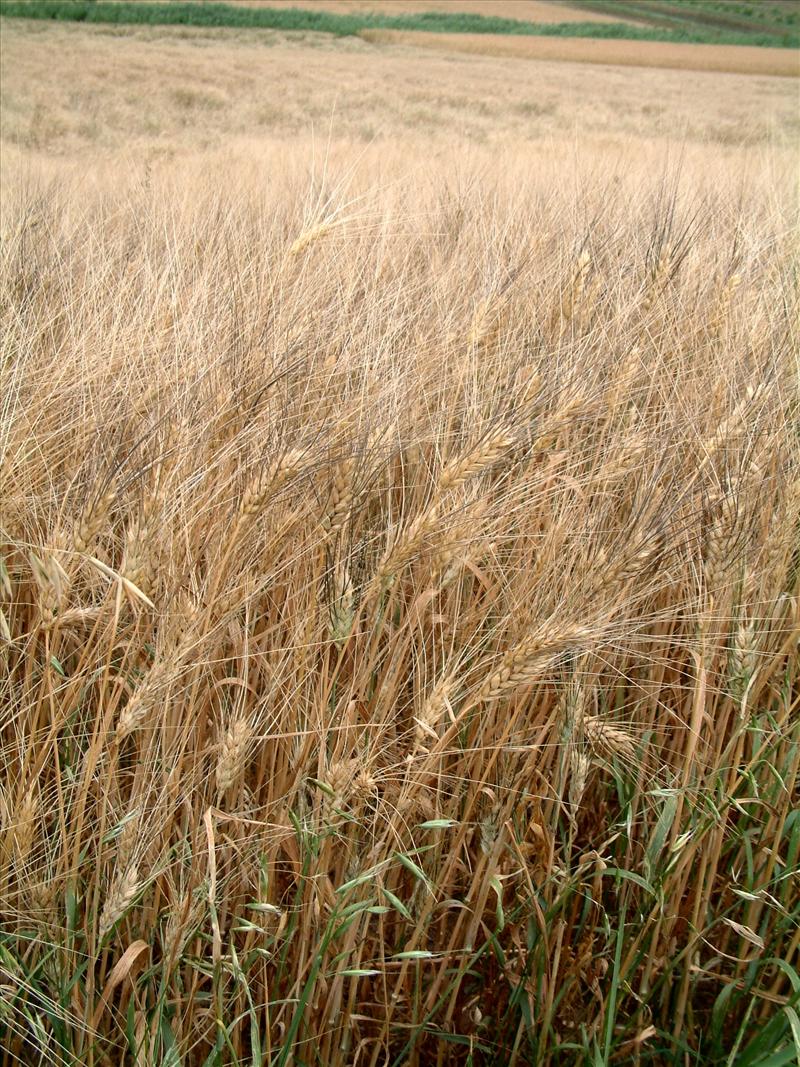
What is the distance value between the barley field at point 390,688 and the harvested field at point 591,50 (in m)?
20.5

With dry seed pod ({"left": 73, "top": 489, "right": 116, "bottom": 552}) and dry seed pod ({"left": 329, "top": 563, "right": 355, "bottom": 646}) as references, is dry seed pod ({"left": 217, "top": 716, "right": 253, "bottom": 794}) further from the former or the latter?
dry seed pod ({"left": 73, "top": 489, "right": 116, "bottom": 552})

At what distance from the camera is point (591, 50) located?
21.2 meters

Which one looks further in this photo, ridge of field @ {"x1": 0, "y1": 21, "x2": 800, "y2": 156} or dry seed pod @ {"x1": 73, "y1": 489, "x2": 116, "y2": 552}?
ridge of field @ {"x1": 0, "y1": 21, "x2": 800, "y2": 156}

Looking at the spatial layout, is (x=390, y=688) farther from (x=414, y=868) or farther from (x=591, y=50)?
(x=591, y=50)

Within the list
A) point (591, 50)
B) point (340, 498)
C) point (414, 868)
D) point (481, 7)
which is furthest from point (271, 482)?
point (591, 50)

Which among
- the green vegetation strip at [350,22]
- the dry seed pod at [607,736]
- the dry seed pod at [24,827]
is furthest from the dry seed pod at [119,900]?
the green vegetation strip at [350,22]

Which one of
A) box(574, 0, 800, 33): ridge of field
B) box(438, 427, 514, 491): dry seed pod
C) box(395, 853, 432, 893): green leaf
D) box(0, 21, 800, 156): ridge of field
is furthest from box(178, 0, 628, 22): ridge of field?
box(395, 853, 432, 893): green leaf

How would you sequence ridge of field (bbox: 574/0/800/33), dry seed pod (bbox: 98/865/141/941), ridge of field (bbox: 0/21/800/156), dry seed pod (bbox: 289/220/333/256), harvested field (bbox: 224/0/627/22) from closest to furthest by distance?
dry seed pod (bbox: 98/865/141/941) < dry seed pod (bbox: 289/220/333/256) < ridge of field (bbox: 0/21/800/156) < ridge of field (bbox: 574/0/800/33) < harvested field (bbox: 224/0/627/22)

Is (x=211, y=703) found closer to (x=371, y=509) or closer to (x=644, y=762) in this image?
(x=371, y=509)

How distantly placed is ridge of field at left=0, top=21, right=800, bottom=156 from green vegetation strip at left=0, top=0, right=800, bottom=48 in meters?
0.25

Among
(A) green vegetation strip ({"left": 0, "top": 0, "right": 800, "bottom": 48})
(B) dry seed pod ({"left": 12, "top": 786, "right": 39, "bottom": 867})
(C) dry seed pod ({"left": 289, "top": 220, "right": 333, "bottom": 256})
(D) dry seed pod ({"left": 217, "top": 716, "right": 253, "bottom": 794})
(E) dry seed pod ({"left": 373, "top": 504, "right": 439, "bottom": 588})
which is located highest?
(A) green vegetation strip ({"left": 0, "top": 0, "right": 800, "bottom": 48})

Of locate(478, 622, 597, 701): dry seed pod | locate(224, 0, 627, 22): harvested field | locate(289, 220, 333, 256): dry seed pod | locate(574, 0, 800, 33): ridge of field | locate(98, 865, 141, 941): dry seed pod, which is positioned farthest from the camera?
locate(224, 0, 627, 22): harvested field

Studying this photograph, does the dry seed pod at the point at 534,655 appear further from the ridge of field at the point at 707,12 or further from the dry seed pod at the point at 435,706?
the ridge of field at the point at 707,12

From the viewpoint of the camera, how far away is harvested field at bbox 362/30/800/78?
Answer: 1814cm
